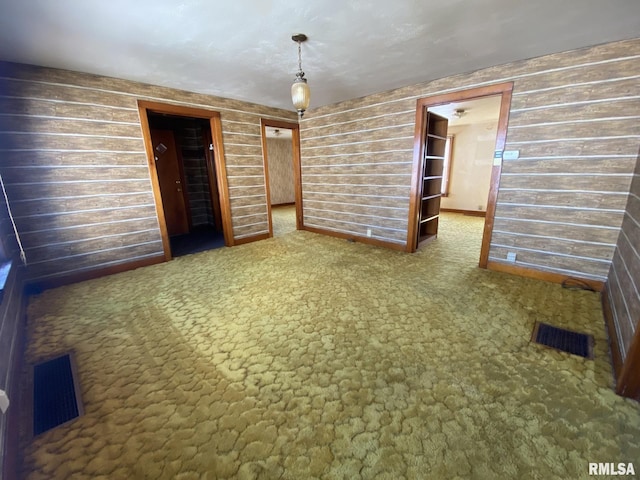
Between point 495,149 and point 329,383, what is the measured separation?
3.04 m

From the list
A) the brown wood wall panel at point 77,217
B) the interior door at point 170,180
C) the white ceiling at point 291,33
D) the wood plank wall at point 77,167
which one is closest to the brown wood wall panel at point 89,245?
the wood plank wall at point 77,167

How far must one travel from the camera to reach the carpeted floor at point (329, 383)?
3.98ft

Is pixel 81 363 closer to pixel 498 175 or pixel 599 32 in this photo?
pixel 498 175

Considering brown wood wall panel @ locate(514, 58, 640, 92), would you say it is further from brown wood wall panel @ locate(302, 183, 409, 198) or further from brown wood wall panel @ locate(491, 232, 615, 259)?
brown wood wall panel @ locate(302, 183, 409, 198)

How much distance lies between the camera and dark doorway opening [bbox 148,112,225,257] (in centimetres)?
512

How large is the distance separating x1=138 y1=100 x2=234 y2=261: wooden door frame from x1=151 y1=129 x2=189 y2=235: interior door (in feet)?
5.31

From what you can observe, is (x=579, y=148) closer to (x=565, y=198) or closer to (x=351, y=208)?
(x=565, y=198)

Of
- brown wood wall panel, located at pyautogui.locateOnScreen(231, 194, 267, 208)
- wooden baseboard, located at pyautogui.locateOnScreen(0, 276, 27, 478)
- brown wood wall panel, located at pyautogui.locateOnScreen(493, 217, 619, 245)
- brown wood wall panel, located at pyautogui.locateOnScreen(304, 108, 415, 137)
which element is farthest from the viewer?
brown wood wall panel, located at pyautogui.locateOnScreen(231, 194, 267, 208)

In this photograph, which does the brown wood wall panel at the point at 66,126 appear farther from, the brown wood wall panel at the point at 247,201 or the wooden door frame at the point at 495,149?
the wooden door frame at the point at 495,149

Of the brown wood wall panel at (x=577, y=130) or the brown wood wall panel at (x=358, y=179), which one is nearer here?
the brown wood wall panel at (x=577, y=130)

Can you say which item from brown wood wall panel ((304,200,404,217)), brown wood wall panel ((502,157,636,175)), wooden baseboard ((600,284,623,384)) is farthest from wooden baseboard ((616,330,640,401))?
brown wood wall panel ((304,200,404,217))

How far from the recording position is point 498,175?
120 inches

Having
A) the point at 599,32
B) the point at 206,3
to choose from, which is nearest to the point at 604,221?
the point at 599,32

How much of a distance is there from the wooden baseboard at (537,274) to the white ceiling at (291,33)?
7.40ft
